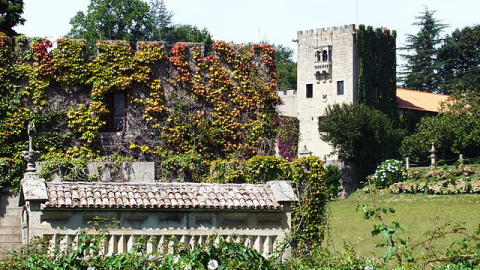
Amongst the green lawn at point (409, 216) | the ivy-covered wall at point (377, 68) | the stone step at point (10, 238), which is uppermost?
the ivy-covered wall at point (377, 68)

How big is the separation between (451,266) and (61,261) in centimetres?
517

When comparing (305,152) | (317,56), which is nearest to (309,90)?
(317,56)

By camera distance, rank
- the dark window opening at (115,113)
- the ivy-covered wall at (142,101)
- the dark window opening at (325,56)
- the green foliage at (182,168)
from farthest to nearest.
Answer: the dark window opening at (325,56) → the dark window opening at (115,113) → the green foliage at (182,168) → the ivy-covered wall at (142,101)

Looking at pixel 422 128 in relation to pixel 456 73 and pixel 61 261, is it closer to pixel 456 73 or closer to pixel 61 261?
pixel 456 73

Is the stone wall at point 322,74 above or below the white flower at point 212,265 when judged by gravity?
above

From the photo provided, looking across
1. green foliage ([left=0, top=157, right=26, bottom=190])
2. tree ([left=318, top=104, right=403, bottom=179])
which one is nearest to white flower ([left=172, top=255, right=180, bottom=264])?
green foliage ([left=0, top=157, right=26, bottom=190])

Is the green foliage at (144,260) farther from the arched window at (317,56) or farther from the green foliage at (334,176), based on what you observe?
the arched window at (317,56)

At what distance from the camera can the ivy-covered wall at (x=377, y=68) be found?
5347 centimetres

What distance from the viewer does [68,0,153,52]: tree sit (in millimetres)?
54031

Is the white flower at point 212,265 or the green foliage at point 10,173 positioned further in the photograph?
the green foliage at point 10,173

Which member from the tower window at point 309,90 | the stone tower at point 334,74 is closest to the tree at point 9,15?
the stone tower at point 334,74

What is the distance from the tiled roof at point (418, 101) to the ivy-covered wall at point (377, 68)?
2157 millimetres

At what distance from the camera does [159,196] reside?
46.2 feet

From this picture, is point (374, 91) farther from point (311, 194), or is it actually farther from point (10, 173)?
point (10, 173)
